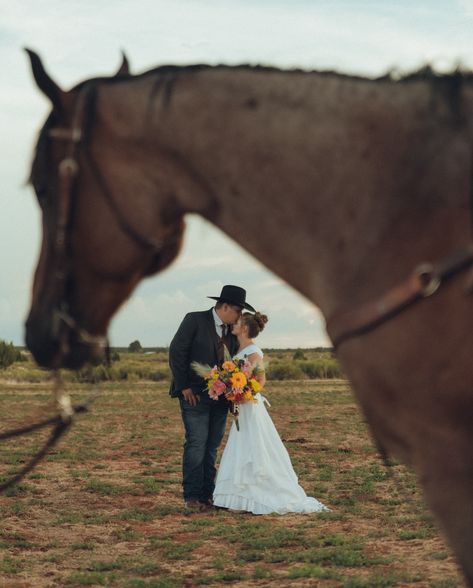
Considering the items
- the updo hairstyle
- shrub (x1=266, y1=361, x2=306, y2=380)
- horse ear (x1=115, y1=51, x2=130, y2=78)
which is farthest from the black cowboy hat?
shrub (x1=266, y1=361, x2=306, y2=380)

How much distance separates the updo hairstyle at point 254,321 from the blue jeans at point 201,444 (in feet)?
3.22

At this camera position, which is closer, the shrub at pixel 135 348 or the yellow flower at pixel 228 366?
the yellow flower at pixel 228 366

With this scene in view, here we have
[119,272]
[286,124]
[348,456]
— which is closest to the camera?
[286,124]

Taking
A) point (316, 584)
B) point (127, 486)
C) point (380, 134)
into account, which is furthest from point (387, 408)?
point (127, 486)

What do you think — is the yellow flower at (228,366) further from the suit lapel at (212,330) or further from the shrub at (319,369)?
the shrub at (319,369)

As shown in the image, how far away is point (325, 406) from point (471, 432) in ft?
79.1

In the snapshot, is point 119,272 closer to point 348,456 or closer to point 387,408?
point 387,408

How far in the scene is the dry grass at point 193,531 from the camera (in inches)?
265

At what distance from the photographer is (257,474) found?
9.46 metres

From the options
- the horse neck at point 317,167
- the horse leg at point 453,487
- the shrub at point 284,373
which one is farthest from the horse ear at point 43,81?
the shrub at point 284,373

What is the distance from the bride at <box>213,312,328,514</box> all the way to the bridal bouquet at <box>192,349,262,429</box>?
174mm

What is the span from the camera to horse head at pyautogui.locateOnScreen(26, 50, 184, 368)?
2695 millimetres

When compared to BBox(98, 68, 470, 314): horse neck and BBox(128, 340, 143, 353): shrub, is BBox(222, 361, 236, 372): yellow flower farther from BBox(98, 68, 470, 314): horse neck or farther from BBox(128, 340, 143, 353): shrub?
BBox(128, 340, 143, 353): shrub

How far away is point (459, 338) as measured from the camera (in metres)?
2.19
